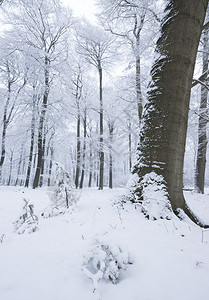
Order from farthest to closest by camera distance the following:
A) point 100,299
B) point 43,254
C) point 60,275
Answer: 1. point 43,254
2. point 60,275
3. point 100,299

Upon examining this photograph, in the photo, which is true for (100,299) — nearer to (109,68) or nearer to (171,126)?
(171,126)

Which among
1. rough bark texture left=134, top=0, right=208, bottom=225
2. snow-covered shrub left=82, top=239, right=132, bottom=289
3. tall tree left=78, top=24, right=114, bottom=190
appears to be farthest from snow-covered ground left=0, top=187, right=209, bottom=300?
tall tree left=78, top=24, right=114, bottom=190

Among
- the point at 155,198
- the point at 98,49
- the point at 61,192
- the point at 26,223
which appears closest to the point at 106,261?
the point at 155,198

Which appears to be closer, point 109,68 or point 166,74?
point 166,74

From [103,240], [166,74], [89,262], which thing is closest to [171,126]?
[166,74]

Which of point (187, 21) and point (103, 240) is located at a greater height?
point (187, 21)

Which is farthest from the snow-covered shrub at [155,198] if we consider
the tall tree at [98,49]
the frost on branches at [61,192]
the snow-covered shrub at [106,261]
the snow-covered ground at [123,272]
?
the tall tree at [98,49]

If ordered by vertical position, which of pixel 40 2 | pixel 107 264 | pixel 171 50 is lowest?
pixel 107 264

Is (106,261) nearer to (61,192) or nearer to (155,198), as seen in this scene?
(155,198)

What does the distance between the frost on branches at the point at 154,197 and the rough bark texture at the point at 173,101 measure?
8 centimetres

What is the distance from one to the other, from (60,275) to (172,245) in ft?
3.25

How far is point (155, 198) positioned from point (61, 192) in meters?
1.84

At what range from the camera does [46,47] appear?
387 inches

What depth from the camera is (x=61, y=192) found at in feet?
9.79
